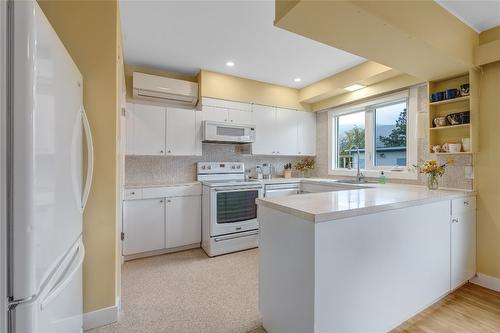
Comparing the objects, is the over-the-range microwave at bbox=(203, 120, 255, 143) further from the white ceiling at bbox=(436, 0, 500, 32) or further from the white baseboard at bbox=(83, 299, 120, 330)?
the white ceiling at bbox=(436, 0, 500, 32)

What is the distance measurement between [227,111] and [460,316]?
3.33 metres

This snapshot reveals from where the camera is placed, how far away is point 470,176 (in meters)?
2.34

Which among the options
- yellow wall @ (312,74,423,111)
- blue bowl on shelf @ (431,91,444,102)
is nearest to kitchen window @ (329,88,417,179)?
yellow wall @ (312,74,423,111)

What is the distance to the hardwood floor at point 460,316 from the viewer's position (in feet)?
5.50

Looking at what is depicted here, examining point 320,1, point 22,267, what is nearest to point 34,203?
point 22,267

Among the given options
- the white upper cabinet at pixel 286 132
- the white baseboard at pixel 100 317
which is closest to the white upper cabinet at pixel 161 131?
the white upper cabinet at pixel 286 132

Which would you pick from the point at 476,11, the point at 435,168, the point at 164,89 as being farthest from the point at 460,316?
the point at 164,89

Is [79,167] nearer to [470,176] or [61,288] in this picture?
[61,288]

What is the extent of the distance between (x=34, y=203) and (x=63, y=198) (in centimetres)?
35

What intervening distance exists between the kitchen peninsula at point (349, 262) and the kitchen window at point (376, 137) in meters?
1.36

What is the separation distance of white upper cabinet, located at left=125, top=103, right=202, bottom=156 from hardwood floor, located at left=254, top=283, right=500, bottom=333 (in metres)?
2.43

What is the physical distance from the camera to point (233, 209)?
3.20 m

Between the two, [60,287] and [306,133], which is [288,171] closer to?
[306,133]

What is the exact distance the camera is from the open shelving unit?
2.25m
